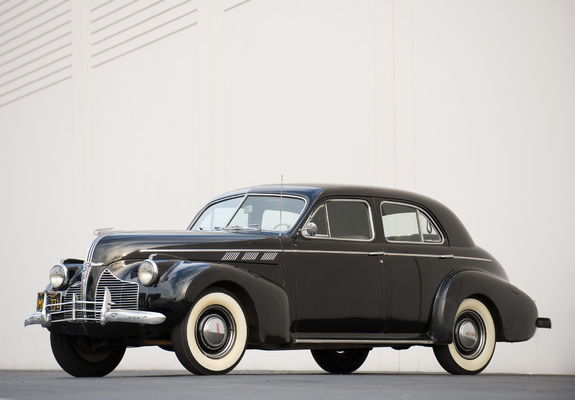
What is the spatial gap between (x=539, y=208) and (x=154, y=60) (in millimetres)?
8096

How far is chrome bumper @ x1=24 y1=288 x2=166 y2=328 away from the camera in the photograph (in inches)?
313

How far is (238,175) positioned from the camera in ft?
51.0

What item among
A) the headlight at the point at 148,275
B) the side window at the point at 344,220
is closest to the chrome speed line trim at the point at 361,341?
the side window at the point at 344,220

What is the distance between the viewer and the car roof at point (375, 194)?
31.3 feet

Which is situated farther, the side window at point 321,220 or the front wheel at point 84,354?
the side window at point 321,220

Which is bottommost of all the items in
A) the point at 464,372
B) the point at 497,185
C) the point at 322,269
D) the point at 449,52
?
the point at 464,372

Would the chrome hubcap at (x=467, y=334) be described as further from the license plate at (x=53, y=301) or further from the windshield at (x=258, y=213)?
the license plate at (x=53, y=301)

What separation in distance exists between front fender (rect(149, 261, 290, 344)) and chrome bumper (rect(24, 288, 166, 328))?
5.3 inches

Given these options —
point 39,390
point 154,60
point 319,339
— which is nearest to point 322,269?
point 319,339

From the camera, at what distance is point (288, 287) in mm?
8828

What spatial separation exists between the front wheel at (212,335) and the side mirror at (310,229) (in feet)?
3.66

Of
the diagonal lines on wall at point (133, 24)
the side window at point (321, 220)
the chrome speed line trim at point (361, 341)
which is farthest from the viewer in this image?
the diagonal lines on wall at point (133, 24)

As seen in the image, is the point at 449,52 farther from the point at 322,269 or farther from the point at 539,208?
the point at 322,269

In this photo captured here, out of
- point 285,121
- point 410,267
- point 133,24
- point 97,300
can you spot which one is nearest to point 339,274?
point 410,267
